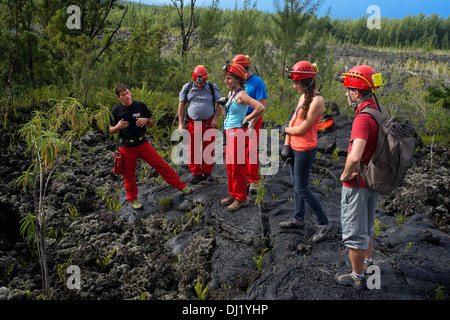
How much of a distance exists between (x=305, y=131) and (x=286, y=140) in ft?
1.14

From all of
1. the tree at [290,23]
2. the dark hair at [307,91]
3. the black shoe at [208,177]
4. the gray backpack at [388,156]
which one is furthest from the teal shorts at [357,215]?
the tree at [290,23]

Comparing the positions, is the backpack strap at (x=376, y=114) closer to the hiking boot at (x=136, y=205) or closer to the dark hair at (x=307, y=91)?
the dark hair at (x=307, y=91)

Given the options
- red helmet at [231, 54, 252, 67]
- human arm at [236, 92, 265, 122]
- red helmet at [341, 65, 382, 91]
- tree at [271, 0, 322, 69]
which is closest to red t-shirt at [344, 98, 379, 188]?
red helmet at [341, 65, 382, 91]

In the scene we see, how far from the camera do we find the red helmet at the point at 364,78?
2.83m

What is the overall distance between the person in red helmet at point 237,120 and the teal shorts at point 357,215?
1651 mm

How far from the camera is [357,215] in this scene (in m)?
2.89

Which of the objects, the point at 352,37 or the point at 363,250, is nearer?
the point at 363,250

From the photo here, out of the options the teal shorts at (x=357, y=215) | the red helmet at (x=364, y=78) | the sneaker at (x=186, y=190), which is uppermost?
the red helmet at (x=364, y=78)

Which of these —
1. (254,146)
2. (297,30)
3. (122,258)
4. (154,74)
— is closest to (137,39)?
(154,74)

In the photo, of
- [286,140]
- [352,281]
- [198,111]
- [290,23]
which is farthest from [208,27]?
[352,281]

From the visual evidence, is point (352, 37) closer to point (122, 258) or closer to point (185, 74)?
point (185, 74)
